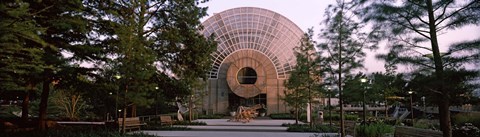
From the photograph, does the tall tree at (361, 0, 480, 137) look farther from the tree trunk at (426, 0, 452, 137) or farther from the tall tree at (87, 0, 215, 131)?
the tall tree at (87, 0, 215, 131)

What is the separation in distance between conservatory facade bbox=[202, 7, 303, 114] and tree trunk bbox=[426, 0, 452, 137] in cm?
3755

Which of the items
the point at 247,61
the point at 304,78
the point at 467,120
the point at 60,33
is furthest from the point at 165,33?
the point at 247,61

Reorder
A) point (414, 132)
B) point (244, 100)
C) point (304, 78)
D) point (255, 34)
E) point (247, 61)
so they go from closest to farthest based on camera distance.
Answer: point (414, 132)
point (304, 78)
point (247, 61)
point (244, 100)
point (255, 34)

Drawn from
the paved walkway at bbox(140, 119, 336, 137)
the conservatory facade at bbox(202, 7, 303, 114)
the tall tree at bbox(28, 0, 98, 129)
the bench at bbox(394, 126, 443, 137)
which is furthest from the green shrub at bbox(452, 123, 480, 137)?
the conservatory facade at bbox(202, 7, 303, 114)

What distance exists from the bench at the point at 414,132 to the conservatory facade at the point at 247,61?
29.8 meters

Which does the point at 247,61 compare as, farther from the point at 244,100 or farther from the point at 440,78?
the point at 440,78

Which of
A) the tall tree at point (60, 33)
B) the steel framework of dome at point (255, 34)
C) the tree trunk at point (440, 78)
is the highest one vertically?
the steel framework of dome at point (255, 34)

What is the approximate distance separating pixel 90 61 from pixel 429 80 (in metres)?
14.5

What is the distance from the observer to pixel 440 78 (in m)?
6.25

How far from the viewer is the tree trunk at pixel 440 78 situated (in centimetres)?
634

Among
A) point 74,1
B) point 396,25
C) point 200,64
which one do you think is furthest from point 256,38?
point 396,25

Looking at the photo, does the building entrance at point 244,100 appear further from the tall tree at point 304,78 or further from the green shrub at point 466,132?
the green shrub at point 466,132

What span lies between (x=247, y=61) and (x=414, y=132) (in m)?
33.9

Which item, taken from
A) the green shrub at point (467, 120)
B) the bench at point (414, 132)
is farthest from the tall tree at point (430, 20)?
the green shrub at point (467, 120)
